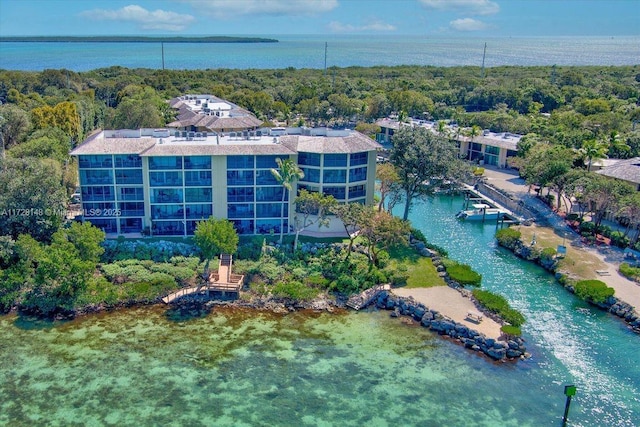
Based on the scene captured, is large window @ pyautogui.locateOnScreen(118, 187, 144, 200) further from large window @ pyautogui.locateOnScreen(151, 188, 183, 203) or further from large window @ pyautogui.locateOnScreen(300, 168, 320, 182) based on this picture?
large window @ pyautogui.locateOnScreen(300, 168, 320, 182)

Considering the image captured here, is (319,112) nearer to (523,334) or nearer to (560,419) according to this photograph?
(523,334)

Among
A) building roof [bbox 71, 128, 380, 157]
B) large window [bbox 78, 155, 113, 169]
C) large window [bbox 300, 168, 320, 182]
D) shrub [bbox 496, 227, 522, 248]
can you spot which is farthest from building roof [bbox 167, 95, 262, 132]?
shrub [bbox 496, 227, 522, 248]

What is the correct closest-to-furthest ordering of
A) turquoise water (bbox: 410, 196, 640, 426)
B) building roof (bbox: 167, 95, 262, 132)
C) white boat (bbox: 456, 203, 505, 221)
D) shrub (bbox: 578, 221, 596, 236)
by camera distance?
turquoise water (bbox: 410, 196, 640, 426)
shrub (bbox: 578, 221, 596, 236)
white boat (bbox: 456, 203, 505, 221)
building roof (bbox: 167, 95, 262, 132)

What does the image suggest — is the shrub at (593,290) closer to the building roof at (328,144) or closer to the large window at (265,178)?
the building roof at (328,144)

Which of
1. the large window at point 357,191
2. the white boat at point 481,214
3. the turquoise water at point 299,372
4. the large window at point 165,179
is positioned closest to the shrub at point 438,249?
the large window at point 357,191

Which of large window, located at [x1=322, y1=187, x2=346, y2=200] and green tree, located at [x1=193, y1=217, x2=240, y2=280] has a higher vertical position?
large window, located at [x1=322, y1=187, x2=346, y2=200]
